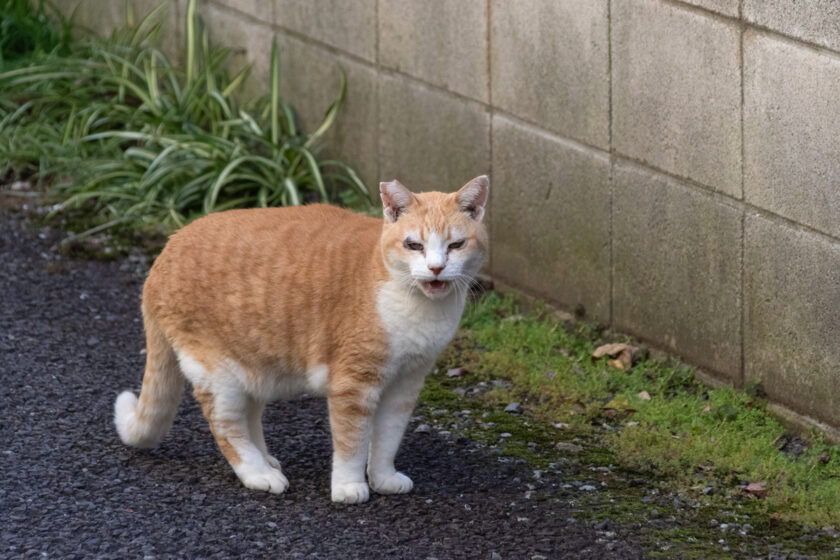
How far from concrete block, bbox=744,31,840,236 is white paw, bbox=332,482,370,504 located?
1863mm

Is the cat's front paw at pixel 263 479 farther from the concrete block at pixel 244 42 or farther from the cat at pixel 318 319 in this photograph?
the concrete block at pixel 244 42

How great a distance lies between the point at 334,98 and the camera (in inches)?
285

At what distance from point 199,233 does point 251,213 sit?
0.69 ft

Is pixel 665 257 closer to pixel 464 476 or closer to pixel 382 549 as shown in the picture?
pixel 464 476

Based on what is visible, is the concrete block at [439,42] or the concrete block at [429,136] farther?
the concrete block at [429,136]

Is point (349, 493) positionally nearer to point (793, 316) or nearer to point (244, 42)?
point (793, 316)

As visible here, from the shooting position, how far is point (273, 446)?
4.87 meters

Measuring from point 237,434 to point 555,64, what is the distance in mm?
2321

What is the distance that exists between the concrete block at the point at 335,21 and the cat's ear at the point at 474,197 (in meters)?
2.71

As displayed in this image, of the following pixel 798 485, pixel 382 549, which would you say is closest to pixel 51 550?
pixel 382 549

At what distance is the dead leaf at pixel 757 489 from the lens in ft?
14.4

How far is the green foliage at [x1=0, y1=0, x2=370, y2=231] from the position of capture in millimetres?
7230

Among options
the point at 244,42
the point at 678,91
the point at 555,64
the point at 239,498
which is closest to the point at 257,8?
the point at 244,42

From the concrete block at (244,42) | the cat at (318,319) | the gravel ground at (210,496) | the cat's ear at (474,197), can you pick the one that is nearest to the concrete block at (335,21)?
the concrete block at (244,42)
